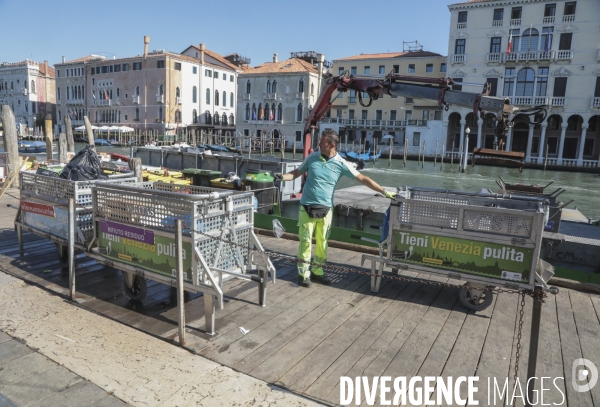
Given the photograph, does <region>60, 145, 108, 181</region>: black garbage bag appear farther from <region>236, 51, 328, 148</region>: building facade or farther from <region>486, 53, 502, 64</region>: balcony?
<region>236, 51, 328, 148</region>: building facade

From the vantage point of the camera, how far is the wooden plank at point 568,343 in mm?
3725

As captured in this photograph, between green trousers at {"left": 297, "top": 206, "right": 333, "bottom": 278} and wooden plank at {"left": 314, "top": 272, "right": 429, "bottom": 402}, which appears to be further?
green trousers at {"left": 297, "top": 206, "right": 333, "bottom": 278}

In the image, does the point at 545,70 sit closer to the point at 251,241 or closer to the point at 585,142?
the point at 585,142

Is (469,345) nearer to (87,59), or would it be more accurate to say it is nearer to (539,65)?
(539,65)

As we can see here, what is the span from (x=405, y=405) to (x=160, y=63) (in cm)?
6612

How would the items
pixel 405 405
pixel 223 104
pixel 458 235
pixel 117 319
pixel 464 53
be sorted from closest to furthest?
1. pixel 405 405
2. pixel 117 319
3. pixel 458 235
4. pixel 464 53
5. pixel 223 104

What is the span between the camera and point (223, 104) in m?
72.4

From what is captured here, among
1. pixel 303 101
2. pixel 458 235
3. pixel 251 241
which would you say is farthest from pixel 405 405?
pixel 303 101

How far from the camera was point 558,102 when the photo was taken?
4572 cm

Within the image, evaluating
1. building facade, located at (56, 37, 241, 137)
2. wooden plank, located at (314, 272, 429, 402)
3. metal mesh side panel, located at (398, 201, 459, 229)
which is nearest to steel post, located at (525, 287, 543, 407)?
wooden plank, located at (314, 272, 429, 402)

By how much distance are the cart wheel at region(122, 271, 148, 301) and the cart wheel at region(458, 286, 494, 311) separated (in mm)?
3961

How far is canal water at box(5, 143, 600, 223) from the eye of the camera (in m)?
31.2

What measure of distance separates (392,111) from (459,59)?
34.5ft

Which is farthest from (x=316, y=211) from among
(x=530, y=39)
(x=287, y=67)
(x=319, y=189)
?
(x=287, y=67)
